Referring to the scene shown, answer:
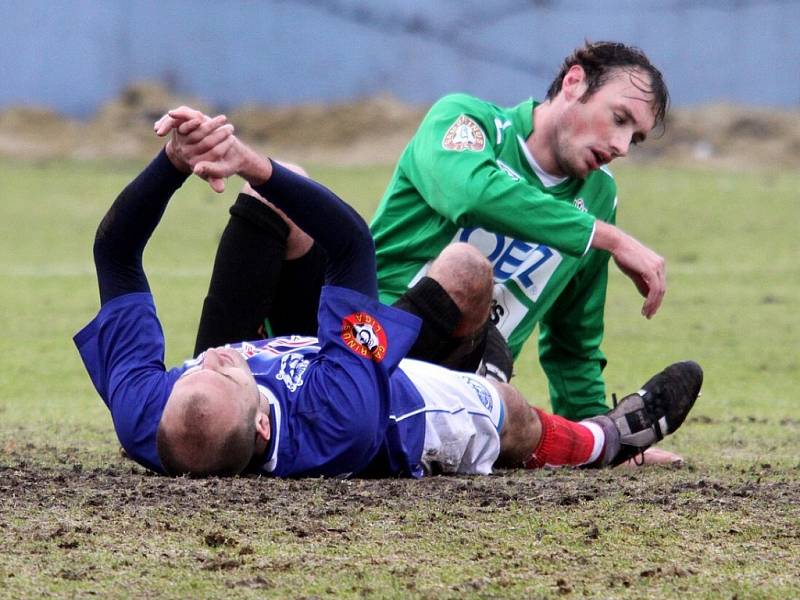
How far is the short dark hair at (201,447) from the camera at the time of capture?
2889mm

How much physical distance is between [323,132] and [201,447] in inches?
452

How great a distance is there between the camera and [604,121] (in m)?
3.92

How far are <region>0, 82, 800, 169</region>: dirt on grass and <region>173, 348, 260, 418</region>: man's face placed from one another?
10.7m

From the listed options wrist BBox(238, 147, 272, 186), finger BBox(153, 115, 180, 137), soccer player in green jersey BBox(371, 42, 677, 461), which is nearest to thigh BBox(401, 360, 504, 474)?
soccer player in green jersey BBox(371, 42, 677, 461)

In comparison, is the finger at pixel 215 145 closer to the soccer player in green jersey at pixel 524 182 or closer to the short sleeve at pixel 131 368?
the short sleeve at pixel 131 368

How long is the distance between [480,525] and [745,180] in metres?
10.4

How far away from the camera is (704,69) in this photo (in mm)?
14219

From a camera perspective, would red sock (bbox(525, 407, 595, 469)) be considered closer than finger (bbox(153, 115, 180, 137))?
No

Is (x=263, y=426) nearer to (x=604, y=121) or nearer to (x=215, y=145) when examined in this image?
(x=215, y=145)

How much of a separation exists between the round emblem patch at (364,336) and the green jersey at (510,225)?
27.9 inches

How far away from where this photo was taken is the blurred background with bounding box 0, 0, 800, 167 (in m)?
13.7

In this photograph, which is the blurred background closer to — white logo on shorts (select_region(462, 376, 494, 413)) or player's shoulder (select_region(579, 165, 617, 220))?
player's shoulder (select_region(579, 165, 617, 220))

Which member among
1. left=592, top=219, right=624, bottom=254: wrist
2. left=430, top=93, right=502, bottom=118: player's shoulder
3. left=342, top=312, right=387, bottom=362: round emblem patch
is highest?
left=430, top=93, right=502, bottom=118: player's shoulder

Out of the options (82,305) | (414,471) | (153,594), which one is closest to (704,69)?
(82,305)
